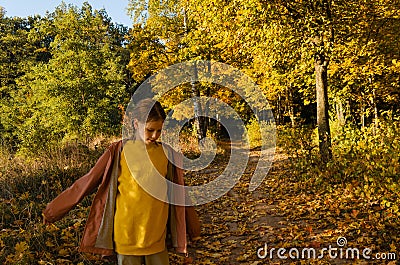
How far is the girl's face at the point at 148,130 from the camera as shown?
282cm

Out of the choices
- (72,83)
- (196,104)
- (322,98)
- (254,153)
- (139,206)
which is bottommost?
(139,206)

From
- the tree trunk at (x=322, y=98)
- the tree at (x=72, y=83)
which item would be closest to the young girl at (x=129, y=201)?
the tree trunk at (x=322, y=98)

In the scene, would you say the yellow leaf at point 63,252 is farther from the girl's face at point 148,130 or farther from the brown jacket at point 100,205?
the girl's face at point 148,130

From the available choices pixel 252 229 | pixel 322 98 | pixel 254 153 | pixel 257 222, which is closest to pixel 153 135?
pixel 252 229

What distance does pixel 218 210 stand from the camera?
764 centimetres

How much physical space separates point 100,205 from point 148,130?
0.71 meters

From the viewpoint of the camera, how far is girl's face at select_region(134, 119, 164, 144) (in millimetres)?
2824

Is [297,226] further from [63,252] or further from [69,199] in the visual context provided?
[69,199]

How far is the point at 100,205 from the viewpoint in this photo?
2.92m

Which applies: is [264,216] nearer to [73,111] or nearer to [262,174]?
[262,174]

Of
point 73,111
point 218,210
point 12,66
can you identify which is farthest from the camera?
point 12,66

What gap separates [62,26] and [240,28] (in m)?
12.3

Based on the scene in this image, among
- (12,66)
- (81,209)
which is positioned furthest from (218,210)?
(12,66)

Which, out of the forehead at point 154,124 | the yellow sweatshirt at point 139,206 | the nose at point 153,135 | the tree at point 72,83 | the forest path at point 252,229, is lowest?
the forest path at point 252,229
